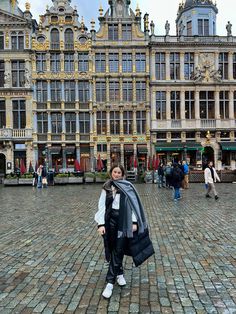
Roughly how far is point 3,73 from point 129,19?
1448 centimetres

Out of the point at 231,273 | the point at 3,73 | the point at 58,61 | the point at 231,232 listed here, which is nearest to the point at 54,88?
A: the point at 58,61

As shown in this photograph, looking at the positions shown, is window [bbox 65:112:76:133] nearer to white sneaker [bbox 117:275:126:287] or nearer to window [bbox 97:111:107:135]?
window [bbox 97:111:107:135]

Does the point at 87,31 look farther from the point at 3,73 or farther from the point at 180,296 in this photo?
the point at 180,296

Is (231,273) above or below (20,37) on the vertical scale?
below

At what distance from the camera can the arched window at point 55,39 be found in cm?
3312

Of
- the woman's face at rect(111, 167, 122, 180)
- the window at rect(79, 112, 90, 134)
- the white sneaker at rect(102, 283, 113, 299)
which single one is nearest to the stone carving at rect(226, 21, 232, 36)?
the window at rect(79, 112, 90, 134)

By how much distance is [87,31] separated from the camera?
33.9 m

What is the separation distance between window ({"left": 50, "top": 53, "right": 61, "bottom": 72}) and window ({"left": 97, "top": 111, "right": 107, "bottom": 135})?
6333mm

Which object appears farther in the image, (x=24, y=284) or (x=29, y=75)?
(x=29, y=75)

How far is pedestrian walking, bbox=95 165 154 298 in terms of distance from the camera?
3.96 meters

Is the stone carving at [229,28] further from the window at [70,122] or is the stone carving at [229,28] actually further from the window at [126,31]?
the window at [70,122]

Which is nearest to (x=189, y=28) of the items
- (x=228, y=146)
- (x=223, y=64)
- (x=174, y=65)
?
(x=174, y=65)

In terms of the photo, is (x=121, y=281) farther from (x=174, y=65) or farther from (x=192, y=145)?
(x=174, y=65)

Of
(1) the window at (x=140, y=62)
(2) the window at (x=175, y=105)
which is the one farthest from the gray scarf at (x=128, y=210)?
(1) the window at (x=140, y=62)
